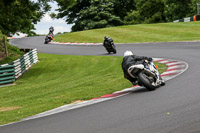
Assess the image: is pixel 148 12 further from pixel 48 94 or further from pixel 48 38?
pixel 48 94

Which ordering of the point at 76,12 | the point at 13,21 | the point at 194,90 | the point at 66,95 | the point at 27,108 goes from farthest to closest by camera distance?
the point at 76,12 < the point at 13,21 < the point at 66,95 < the point at 27,108 < the point at 194,90

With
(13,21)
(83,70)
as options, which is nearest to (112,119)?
(83,70)

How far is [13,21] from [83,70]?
26.5ft

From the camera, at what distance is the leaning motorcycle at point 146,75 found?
9.48 metres

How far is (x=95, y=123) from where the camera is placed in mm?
6621

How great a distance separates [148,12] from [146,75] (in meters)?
59.8

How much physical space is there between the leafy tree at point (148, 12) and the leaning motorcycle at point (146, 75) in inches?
2262

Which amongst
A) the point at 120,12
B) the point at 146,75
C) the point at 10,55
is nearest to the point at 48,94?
the point at 146,75

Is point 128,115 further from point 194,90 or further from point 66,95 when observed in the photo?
point 66,95

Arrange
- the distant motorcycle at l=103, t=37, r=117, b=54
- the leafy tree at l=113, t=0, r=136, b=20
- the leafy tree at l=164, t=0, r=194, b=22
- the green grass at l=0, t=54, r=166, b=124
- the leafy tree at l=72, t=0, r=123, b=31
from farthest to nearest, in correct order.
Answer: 1. the leafy tree at l=113, t=0, r=136, b=20
2. the leafy tree at l=164, t=0, r=194, b=22
3. the leafy tree at l=72, t=0, r=123, b=31
4. the distant motorcycle at l=103, t=37, r=117, b=54
5. the green grass at l=0, t=54, r=166, b=124

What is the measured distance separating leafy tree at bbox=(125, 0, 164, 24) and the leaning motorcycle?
57.5 metres

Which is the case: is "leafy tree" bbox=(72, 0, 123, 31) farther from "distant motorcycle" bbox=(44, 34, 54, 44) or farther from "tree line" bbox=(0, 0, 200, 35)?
"distant motorcycle" bbox=(44, 34, 54, 44)

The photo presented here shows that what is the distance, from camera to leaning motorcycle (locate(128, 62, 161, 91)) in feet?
31.1

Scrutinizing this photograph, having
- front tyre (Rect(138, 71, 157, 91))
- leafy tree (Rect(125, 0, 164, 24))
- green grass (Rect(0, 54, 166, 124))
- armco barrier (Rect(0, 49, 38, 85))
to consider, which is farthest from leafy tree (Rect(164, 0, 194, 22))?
front tyre (Rect(138, 71, 157, 91))
